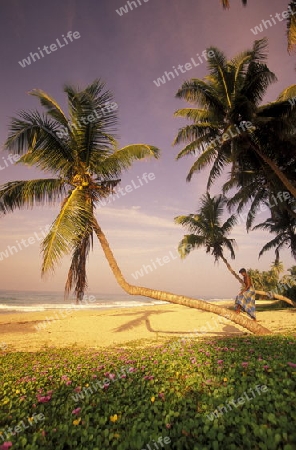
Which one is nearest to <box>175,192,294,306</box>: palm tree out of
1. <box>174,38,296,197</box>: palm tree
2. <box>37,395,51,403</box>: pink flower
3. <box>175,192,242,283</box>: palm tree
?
<box>175,192,242,283</box>: palm tree

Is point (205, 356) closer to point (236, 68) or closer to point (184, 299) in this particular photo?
point (184, 299)

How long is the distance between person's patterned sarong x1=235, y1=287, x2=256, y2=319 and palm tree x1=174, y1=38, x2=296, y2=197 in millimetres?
4873

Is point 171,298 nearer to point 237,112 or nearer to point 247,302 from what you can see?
point 247,302

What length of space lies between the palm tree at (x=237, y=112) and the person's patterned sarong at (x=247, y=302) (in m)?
4.87

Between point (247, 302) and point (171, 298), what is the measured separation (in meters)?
3.92

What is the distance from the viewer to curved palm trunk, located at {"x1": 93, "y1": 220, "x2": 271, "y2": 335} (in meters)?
8.11

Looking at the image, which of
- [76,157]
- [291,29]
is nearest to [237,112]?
[291,29]

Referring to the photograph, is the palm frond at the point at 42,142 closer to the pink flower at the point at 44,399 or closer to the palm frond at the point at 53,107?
the palm frond at the point at 53,107

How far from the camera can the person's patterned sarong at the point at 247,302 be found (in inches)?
400

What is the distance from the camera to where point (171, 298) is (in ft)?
26.6

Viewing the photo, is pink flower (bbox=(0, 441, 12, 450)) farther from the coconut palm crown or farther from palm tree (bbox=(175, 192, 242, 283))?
palm tree (bbox=(175, 192, 242, 283))

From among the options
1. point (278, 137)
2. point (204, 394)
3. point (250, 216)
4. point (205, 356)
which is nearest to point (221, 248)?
point (250, 216)

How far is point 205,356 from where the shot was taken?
5.78 m

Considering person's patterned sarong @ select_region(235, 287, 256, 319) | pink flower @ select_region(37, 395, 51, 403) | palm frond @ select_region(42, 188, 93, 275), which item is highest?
palm frond @ select_region(42, 188, 93, 275)
